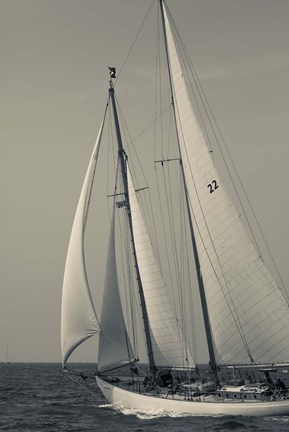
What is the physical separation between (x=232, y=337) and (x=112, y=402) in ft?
33.3

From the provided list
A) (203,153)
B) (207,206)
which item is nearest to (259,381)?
(207,206)

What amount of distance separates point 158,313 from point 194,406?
6.58 meters

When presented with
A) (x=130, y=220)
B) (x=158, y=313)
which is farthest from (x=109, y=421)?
(x=130, y=220)

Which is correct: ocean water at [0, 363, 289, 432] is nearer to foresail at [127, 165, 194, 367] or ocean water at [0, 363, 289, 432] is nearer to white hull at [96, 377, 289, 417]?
white hull at [96, 377, 289, 417]

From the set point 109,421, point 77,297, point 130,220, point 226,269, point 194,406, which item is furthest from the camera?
point 130,220

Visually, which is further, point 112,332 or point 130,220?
point 130,220

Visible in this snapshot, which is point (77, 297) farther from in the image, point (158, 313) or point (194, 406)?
point (194, 406)

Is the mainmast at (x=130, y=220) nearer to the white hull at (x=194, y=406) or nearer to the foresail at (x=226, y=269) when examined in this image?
the white hull at (x=194, y=406)

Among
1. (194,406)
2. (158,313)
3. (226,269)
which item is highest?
(226,269)

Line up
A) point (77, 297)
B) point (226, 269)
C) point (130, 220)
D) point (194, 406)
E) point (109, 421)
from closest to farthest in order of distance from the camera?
1. point (194, 406)
2. point (226, 269)
3. point (109, 421)
4. point (77, 297)
5. point (130, 220)

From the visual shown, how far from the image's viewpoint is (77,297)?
3891 centimetres

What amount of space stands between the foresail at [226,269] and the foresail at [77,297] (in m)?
6.85

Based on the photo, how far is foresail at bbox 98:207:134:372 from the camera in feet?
131

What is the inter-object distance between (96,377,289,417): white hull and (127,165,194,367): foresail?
2.76m
